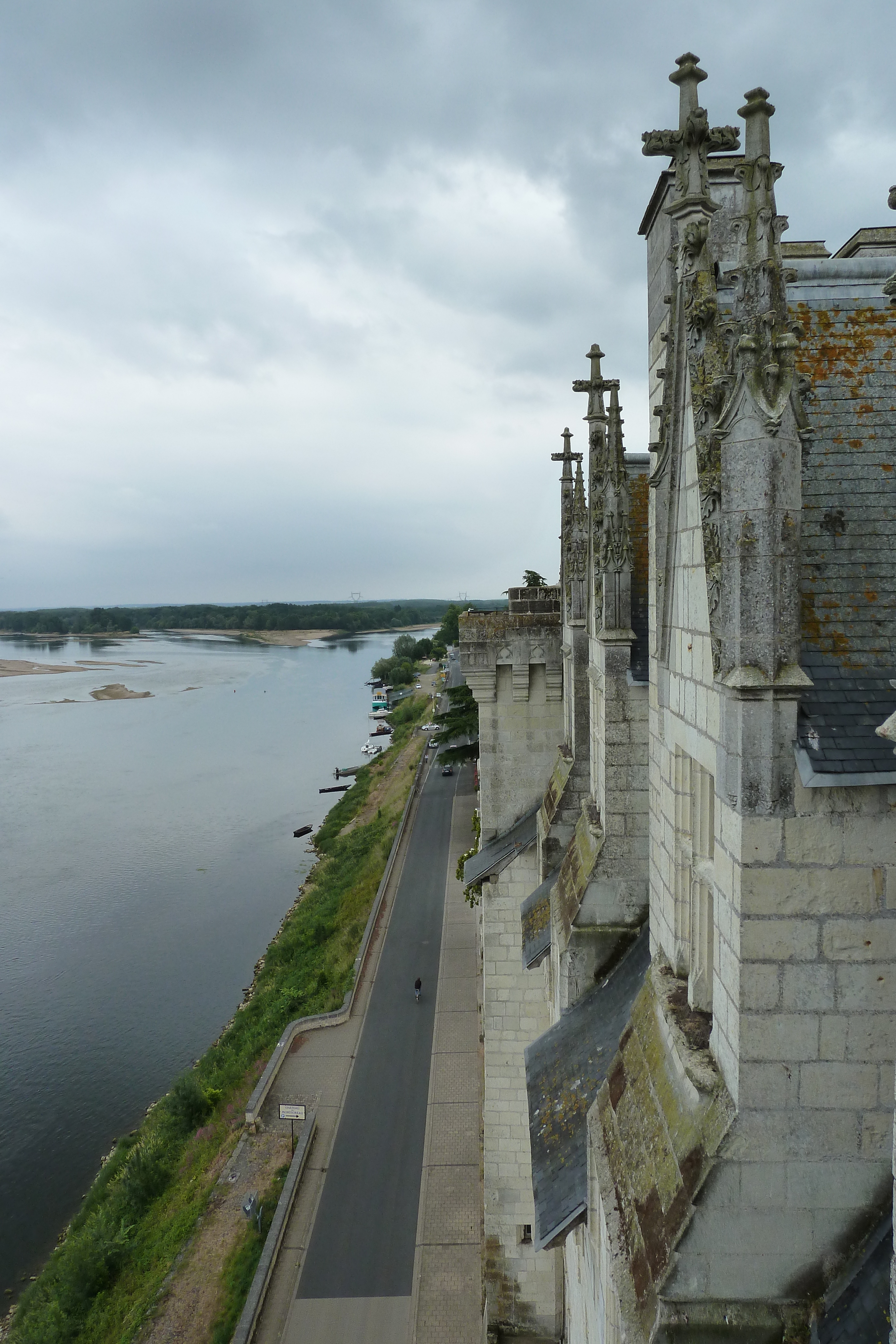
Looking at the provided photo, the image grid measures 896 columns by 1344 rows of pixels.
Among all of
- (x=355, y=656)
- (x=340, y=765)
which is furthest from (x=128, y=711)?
(x=355, y=656)

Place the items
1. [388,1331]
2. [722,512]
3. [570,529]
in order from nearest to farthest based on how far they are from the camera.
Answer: [722,512] → [570,529] → [388,1331]

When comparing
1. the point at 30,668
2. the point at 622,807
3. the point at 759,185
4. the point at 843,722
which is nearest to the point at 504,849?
the point at 622,807

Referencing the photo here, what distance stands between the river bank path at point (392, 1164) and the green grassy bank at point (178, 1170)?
42.5 inches

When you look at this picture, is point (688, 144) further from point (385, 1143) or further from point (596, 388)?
point (385, 1143)

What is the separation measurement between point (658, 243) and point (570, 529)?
5.92 m

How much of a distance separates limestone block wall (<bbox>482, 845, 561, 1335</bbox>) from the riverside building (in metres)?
6.25

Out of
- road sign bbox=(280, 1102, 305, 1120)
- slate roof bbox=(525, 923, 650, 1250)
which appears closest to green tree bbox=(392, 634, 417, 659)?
road sign bbox=(280, 1102, 305, 1120)

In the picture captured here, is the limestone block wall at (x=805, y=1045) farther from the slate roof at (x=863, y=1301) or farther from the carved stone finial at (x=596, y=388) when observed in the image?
the carved stone finial at (x=596, y=388)

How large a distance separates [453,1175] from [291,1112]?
11.7 ft

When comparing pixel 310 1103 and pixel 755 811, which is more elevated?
pixel 755 811

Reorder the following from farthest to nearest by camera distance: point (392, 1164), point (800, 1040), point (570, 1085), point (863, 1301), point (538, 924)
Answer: point (392, 1164), point (538, 924), point (570, 1085), point (800, 1040), point (863, 1301)

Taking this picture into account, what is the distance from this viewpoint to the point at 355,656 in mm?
167375

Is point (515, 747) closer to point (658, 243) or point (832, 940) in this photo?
point (658, 243)

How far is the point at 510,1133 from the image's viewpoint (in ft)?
41.8
